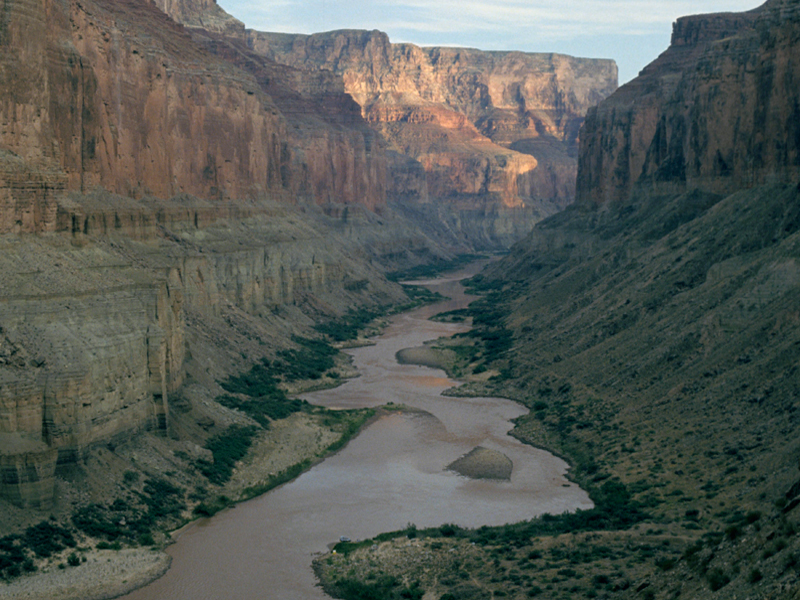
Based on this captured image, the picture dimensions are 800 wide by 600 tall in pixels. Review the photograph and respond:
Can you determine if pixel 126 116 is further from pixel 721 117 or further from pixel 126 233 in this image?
pixel 721 117

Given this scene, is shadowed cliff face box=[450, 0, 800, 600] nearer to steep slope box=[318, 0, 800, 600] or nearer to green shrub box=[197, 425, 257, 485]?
Answer: steep slope box=[318, 0, 800, 600]

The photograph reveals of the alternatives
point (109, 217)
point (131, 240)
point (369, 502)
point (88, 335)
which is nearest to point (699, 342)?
point (369, 502)

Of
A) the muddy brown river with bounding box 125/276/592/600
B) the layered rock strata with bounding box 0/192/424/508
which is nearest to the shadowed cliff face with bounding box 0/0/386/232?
the layered rock strata with bounding box 0/192/424/508

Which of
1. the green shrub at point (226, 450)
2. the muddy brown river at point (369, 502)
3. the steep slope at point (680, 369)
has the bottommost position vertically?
the muddy brown river at point (369, 502)

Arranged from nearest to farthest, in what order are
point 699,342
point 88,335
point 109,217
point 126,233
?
1. point 88,335
2. point 699,342
3. point 109,217
4. point 126,233

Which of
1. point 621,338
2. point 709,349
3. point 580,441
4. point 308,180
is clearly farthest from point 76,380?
point 308,180

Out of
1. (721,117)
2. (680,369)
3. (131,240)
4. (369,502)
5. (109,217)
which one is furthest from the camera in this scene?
(721,117)

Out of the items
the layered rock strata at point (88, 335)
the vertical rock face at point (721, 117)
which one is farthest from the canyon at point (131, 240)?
the vertical rock face at point (721, 117)

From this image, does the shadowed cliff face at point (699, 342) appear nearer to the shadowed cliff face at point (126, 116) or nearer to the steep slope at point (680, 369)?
the steep slope at point (680, 369)
